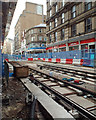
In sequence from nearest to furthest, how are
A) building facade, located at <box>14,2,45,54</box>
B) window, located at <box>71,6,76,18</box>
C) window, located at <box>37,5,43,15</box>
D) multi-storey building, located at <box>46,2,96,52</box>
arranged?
multi-storey building, located at <box>46,2,96,52</box>, window, located at <box>71,6,76,18</box>, building facade, located at <box>14,2,45,54</box>, window, located at <box>37,5,43,15</box>

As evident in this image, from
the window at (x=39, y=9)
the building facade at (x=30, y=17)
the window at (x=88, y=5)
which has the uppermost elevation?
the window at (x=39, y=9)

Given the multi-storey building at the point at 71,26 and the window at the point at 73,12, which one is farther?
the window at the point at 73,12

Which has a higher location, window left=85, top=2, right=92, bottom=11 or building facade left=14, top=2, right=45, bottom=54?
building facade left=14, top=2, right=45, bottom=54

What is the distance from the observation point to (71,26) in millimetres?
24938

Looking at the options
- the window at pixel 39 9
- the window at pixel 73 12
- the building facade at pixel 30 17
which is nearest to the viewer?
the window at pixel 73 12

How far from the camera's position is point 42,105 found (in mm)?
3025

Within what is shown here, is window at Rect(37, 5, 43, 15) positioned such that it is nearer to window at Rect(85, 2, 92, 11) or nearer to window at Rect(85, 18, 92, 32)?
window at Rect(85, 2, 92, 11)

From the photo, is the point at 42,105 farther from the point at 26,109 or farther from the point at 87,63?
the point at 87,63

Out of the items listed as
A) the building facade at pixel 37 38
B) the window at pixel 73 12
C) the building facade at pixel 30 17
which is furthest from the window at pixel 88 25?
the building facade at pixel 30 17

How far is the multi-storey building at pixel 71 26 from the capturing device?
66.0 feet

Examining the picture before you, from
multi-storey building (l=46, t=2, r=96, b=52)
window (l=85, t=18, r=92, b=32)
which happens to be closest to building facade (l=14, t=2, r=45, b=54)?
multi-storey building (l=46, t=2, r=96, b=52)

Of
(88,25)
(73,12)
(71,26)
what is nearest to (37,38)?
(71,26)

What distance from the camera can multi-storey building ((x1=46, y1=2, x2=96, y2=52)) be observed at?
792 inches

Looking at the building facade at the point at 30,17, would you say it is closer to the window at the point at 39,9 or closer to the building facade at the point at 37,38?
the window at the point at 39,9
